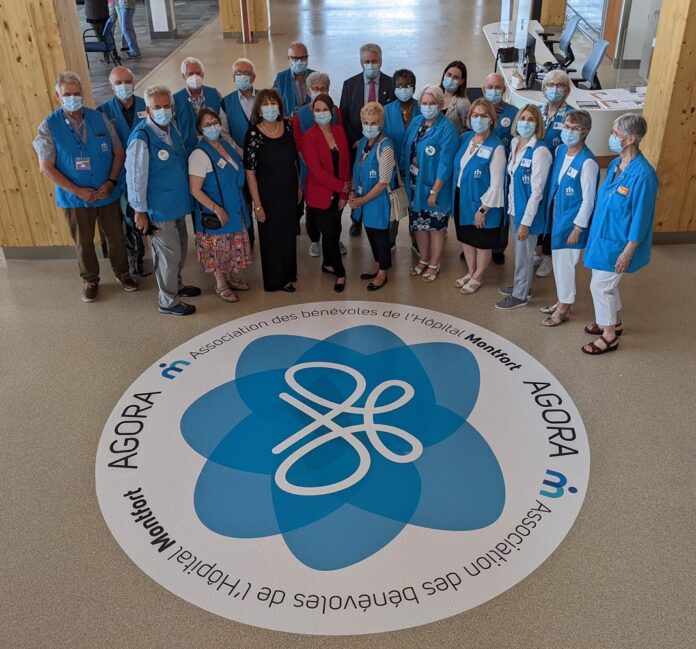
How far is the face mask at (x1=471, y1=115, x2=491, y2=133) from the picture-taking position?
5160 millimetres

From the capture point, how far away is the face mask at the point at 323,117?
17.3 ft

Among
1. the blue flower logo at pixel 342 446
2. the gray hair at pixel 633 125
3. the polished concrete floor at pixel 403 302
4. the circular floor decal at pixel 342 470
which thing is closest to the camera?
the polished concrete floor at pixel 403 302

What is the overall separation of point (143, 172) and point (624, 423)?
362 cm

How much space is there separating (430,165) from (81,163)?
104 inches

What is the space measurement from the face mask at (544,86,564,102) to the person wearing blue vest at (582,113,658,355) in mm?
854

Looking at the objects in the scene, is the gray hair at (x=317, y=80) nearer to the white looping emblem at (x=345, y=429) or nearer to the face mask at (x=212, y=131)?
the face mask at (x=212, y=131)

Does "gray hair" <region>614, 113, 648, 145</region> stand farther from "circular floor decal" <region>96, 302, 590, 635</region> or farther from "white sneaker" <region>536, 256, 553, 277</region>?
"white sneaker" <region>536, 256, 553, 277</region>

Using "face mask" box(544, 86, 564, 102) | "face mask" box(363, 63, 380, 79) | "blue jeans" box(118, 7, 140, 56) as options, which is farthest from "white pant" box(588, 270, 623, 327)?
"blue jeans" box(118, 7, 140, 56)

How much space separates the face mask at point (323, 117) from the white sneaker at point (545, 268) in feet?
7.26

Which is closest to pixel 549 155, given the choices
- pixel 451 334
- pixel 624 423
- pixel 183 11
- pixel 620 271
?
pixel 620 271

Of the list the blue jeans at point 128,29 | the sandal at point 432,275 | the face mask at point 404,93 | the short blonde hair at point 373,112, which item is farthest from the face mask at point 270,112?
the blue jeans at point 128,29

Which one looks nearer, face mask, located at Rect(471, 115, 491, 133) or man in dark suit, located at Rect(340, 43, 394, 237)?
face mask, located at Rect(471, 115, 491, 133)

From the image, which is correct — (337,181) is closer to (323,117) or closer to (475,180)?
(323,117)

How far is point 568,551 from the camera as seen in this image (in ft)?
11.8
